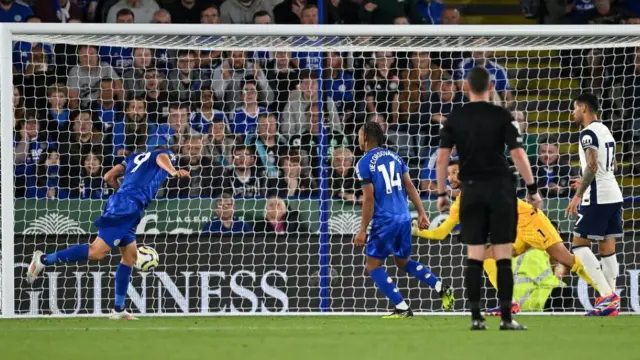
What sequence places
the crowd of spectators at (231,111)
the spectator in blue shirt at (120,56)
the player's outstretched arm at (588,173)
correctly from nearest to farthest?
the player's outstretched arm at (588,173) < the crowd of spectators at (231,111) < the spectator in blue shirt at (120,56)

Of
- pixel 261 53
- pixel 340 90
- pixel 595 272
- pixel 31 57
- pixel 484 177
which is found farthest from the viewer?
pixel 261 53

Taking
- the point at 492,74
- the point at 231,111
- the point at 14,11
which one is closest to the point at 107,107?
the point at 231,111

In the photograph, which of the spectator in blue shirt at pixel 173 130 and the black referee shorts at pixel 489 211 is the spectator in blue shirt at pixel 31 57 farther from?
the black referee shorts at pixel 489 211

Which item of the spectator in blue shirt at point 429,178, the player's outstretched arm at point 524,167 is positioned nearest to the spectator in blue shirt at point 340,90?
the spectator in blue shirt at point 429,178

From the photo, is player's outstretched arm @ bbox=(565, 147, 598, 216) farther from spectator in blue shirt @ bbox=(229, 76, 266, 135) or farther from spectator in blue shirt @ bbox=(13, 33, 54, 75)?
spectator in blue shirt @ bbox=(13, 33, 54, 75)

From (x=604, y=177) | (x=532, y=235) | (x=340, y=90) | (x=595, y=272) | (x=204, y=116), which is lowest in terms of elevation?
(x=595, y=272)

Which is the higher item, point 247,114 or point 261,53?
point 261,53

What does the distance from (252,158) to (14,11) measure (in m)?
3.66

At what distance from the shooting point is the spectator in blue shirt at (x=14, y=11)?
1464cm

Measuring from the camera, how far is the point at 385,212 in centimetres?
1071

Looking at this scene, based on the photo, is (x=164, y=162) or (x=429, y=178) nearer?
(x=164, y=162)

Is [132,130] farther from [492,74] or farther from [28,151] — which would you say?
[492,74]

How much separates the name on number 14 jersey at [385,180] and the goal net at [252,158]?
1535 mm

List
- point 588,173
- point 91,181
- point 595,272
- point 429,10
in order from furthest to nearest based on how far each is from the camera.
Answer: point 429,10
point 91,181
point 595,272
point 588,173
